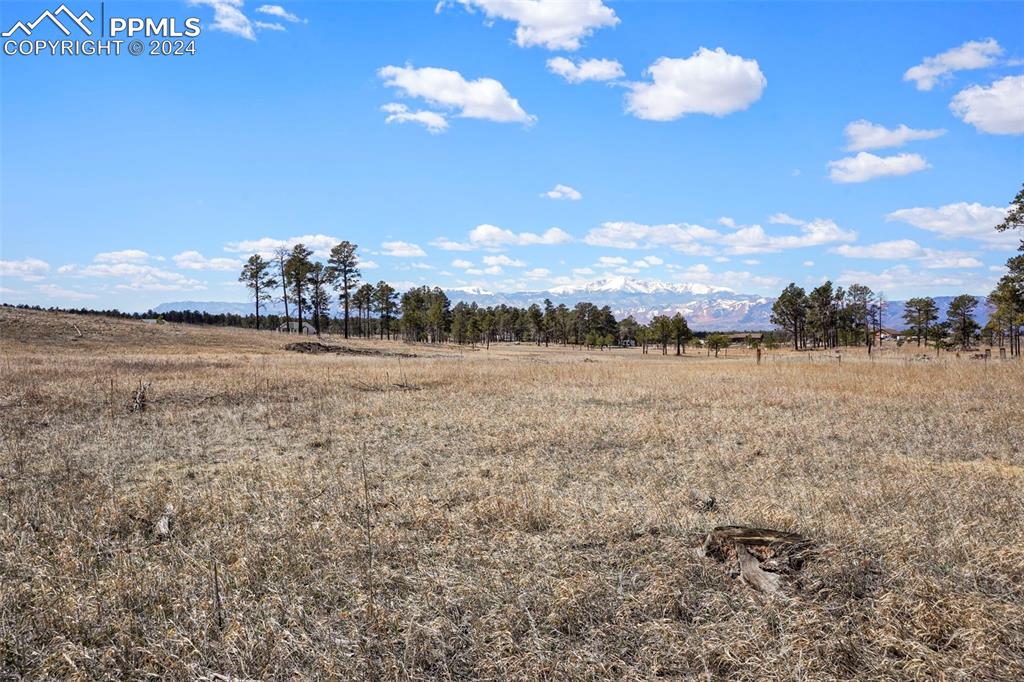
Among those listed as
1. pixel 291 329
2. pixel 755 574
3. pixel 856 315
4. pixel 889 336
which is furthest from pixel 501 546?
pixel 889 336

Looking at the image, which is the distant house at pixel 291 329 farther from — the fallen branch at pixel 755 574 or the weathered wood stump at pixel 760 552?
the fallen branch at pixel 755 574

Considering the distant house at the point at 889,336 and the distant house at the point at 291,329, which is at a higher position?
the distant house at the point at 291,329

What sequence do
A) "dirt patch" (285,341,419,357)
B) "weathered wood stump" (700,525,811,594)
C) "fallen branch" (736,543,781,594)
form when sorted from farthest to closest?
"dirt patch" (285,341,419,357) < "weathered wood stump" (700,525,811,594) < "fallen branch" (736,543,781,594)

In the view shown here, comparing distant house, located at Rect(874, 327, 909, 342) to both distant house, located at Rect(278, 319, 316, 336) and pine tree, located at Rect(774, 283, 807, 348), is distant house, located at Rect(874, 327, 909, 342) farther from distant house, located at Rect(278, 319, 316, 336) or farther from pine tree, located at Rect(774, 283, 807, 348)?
distant house, located at Rect(278, 319, 316, 336)

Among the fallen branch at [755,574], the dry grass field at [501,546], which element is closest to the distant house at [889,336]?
the dry grass field at [501,546]

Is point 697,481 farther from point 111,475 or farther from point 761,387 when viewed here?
point 761,387

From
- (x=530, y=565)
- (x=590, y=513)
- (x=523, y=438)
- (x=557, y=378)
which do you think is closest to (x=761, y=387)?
(x=557, y=378)

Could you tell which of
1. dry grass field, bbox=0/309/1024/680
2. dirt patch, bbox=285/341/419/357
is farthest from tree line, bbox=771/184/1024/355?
dry grass field, bbox=0/309/1024/680

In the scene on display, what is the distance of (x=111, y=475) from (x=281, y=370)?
58.7 feet

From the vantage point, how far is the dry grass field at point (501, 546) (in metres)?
4.00

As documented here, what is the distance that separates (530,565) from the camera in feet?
18.2

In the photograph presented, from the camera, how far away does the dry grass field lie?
400cm

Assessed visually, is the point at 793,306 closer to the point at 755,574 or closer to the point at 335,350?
the point at 335,350

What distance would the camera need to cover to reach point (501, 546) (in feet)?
19.8
